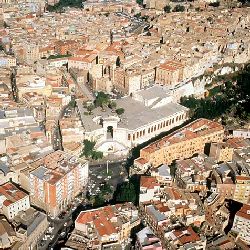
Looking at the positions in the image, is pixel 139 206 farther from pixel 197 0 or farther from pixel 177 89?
pixel 197 0

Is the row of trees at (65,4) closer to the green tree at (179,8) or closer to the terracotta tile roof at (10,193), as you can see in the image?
the green tree at (179,8)

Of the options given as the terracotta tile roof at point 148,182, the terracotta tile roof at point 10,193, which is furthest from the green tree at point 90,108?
the terracotta tile roof at point 10,193

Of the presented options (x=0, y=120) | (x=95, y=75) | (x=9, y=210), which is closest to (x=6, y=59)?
(x=95, y=75)

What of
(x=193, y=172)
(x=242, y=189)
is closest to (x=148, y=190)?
(x=193, y=172)

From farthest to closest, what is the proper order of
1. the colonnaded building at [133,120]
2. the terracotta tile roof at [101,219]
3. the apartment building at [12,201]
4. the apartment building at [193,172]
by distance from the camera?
1. the colonnaded building at [133,120]
2. the apartment building at [193,172]
3. the apartment building at [12,201]
4. the terracotta tile roof at [101,219]

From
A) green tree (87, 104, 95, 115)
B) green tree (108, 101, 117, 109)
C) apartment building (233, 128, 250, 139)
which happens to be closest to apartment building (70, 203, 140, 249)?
apartment building (233, 128, 250, 139)
